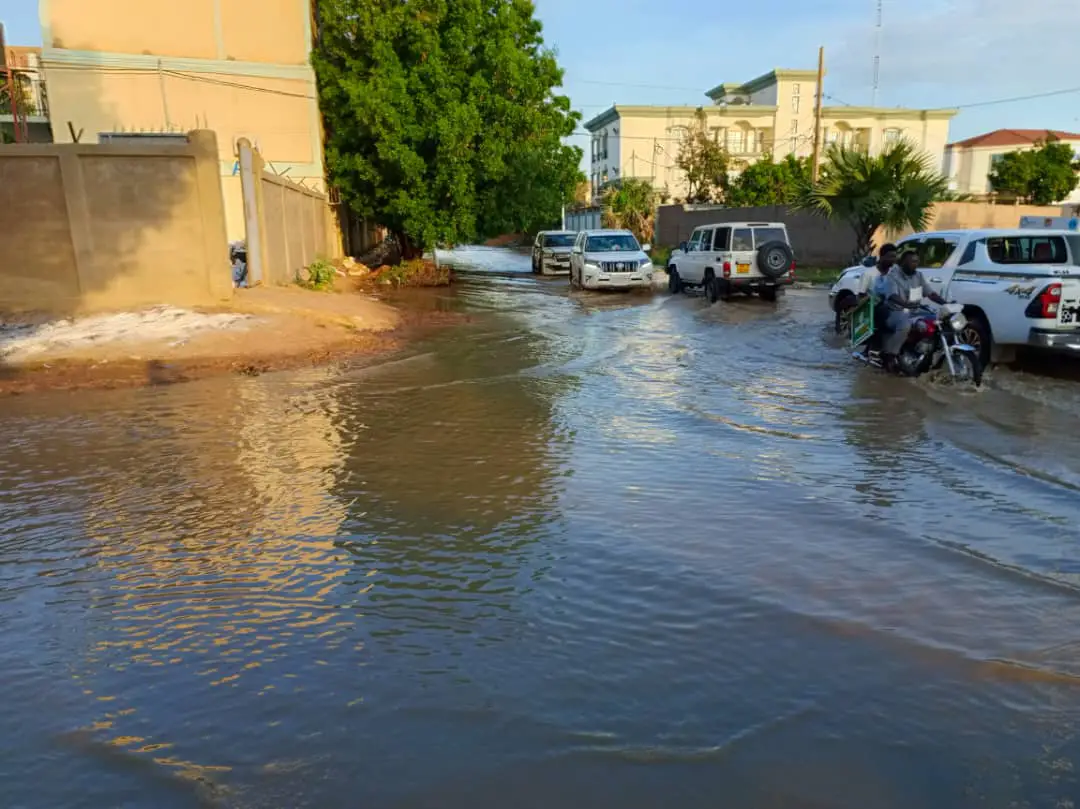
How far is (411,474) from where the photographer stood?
6.54 m

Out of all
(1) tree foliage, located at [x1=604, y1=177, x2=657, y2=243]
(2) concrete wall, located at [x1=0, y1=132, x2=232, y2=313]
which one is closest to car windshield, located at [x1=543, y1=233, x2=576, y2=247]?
(1) tree foliage, located at [x1=604, y1=177, x2=657, y2=243]

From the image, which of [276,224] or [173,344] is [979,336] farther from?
[276,224]

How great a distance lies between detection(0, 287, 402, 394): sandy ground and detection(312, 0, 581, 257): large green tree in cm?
1082

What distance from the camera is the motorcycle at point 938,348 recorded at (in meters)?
9.41

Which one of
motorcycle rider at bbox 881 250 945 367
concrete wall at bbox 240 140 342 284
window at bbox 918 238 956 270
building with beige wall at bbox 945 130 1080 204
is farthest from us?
building with beige wall at bbox 945 130 1080 204

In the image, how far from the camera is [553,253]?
3108cm

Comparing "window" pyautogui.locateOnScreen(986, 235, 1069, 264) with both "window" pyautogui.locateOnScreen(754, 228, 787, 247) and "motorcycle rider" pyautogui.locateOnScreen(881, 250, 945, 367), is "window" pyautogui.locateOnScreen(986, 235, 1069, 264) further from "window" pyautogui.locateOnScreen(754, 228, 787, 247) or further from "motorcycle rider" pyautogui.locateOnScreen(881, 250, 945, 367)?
"window" pyautogui.locateOnScreen(754, 228, 787, 247)

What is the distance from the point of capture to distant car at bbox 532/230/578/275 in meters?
31.1

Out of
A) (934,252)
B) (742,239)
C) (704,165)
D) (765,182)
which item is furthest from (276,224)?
(704,165)

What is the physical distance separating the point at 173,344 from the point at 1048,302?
11.3 m

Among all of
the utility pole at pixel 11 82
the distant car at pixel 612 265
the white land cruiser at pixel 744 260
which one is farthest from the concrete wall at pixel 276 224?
the white land cruiser at pixel 744 260

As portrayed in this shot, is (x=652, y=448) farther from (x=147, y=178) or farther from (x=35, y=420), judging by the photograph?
(x=147, y=178)

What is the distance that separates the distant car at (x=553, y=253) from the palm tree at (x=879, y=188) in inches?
455

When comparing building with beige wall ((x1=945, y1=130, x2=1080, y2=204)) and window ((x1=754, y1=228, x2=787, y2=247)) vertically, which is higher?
building with beige wall ((x1=945, y1=130, x2=1080, y2=204))
